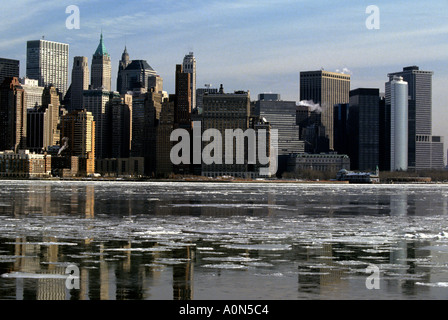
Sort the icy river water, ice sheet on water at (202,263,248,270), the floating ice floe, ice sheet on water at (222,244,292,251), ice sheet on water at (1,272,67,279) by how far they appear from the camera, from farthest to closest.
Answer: ice sheet on water at (222,244,292,251), ice sheet on water at (202,263,248,270), ice sheet on water at (1,272,67,279), the floating ice floe, the icy river water

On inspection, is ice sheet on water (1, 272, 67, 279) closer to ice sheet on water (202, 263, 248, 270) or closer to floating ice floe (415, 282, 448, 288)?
ice sheet on water (202, 263, 248, 270)

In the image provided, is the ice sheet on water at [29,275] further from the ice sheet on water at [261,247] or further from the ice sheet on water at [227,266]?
the ice sheet on water at [261,247]

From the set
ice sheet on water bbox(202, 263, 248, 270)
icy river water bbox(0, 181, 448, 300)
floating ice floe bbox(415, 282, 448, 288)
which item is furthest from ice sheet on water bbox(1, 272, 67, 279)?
floating ice floe bbox(415, 282, 448, 288)

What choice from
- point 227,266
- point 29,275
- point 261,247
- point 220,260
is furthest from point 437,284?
point 29,275

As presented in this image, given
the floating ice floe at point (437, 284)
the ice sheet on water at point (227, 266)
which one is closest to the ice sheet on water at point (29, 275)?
the ice sheet on water at point (227, 266)

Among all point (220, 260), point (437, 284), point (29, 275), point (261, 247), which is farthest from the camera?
point (261, 247)

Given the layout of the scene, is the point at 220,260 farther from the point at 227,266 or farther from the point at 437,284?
the point at 437,284

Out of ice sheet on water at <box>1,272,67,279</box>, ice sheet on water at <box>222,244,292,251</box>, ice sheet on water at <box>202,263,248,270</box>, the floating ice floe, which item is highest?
ice sheet on water at <box>1,272,67,279</box>

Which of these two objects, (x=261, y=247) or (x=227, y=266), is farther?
(x=261, y=247)

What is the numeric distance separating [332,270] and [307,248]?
7111 millimetres

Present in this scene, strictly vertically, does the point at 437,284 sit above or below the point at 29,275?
below
